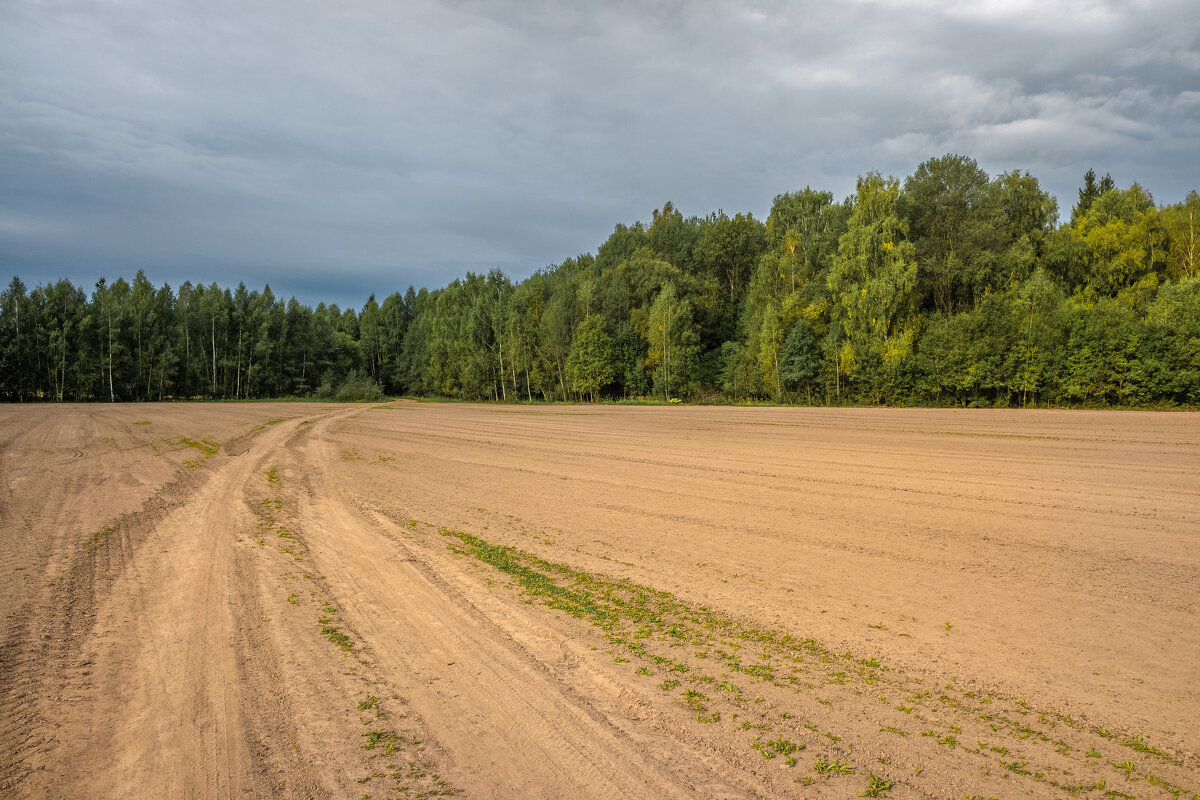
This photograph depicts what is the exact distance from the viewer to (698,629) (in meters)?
6.27

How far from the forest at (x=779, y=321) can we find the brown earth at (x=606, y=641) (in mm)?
32831

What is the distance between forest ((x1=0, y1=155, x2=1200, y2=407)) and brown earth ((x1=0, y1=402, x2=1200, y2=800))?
3283cm

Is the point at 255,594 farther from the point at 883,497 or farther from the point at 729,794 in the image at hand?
the point at 883,497

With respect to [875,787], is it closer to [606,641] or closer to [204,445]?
[606,641]

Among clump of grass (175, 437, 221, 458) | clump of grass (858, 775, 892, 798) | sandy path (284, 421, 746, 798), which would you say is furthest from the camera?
clump of grass (175, 437, 221, 458)

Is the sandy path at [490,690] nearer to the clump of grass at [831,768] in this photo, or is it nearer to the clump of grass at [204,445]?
the clump of grass at [831,768]

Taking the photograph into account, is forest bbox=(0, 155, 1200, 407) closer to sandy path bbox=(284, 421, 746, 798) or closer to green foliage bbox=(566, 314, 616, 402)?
green foliage bbox=(566, 314, 616, 402)

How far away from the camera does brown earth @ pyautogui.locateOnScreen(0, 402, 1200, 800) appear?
3936 millimetres

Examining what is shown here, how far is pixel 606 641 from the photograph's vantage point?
19.5ft

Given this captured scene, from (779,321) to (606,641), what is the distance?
5458 cm

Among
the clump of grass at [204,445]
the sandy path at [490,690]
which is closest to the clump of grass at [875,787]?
the sandy path at [490,690]

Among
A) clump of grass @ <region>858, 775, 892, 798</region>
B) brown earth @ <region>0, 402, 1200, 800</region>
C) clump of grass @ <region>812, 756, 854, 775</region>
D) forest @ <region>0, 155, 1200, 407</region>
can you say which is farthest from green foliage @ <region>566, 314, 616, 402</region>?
clump of grass @ <region>858, 775, 892, 798</region>

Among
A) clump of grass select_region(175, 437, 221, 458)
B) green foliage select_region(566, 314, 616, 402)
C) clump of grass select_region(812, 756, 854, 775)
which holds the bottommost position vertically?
clump of grass select_region(812, 756, 854, 775)

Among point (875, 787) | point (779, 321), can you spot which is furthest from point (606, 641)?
point (779, 321)
